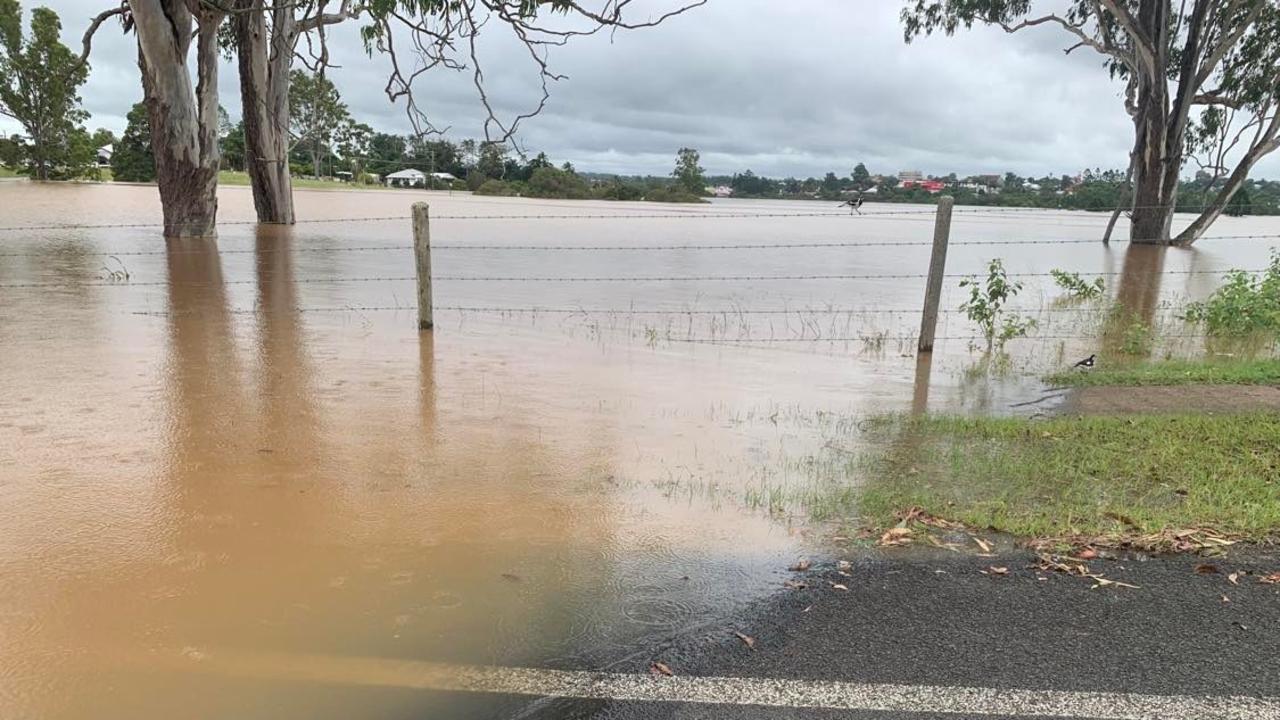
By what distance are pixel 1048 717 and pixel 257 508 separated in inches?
144

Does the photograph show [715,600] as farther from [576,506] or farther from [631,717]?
[576,506]

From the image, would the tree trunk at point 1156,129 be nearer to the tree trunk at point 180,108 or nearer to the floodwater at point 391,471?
the floodwater at point 391,471

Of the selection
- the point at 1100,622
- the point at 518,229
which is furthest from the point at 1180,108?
the point at 1100,622

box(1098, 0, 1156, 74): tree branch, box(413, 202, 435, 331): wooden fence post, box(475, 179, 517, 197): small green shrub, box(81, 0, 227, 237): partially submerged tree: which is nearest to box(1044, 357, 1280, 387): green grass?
box(413, 202, 435, 331): wooden fence post

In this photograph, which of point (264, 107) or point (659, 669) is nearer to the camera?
point (659, 669)

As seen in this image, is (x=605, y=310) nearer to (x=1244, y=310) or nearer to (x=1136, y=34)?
(x=1244, y=310)

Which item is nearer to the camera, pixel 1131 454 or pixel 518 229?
pixel 1131 454

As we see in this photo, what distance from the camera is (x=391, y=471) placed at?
5.03m

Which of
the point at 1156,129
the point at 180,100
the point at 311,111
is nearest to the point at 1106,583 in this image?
the point at 180,100

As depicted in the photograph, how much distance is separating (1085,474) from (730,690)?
3.13m

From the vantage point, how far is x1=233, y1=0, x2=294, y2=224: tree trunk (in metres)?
20.6

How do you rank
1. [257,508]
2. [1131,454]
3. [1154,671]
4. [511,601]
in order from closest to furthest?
[1154,671] < [511,601] < [257,508] < [1131,454]

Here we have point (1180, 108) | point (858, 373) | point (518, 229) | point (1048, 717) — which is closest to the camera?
point (1048, 717)

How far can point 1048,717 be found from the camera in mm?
2670
